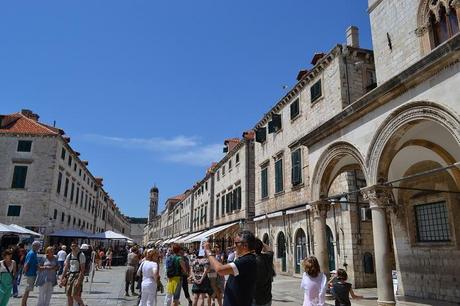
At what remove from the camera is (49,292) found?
29.9ft

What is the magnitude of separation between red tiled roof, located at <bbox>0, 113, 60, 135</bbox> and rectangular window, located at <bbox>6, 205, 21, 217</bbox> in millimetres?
6267

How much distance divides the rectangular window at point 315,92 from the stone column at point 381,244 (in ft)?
32.6

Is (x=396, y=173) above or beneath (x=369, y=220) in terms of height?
above

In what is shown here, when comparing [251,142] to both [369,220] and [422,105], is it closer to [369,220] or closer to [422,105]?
[369,220]

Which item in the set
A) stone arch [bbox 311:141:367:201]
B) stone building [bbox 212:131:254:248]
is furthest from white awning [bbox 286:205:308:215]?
stone building [bbox 212:131:254:248]

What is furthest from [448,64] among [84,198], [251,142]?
[84,198]

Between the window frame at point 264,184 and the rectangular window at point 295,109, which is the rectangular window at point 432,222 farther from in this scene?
the window frame at point 264,184

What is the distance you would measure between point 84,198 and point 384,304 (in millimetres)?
43733

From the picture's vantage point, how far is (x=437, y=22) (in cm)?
1141

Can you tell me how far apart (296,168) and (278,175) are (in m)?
2.74

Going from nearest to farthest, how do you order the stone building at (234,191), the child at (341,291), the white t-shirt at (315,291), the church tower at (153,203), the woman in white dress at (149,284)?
the white t-shirt at (315,291)
the child at (341,291)
the woman in white dress at (149,284)
the stone building at (234,191)
the church tower at (153,203)

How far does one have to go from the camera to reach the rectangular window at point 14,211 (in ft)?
97.8

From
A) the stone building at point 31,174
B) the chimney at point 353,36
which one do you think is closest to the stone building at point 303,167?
the chimney at point 353,36

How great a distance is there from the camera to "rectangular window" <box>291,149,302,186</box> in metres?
19.5
